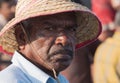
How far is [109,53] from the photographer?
779cm

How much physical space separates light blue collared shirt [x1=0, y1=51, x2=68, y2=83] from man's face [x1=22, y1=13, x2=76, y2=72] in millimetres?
66

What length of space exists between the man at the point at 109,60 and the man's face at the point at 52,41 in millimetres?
3585

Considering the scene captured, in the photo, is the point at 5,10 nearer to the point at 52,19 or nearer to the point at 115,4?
the point at 115,4

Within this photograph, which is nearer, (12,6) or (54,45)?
(54,45)

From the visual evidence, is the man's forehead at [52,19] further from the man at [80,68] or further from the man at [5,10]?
the man at [5,10]

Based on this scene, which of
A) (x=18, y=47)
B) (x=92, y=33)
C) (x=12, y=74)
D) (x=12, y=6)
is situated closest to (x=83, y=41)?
(x=92, y=33)

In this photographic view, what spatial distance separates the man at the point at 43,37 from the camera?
13.1ft

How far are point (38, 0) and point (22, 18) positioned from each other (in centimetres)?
17

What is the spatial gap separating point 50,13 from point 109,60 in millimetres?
3870

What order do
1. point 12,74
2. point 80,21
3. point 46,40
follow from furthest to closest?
point 80,21 < point 46,40 < point 12,74

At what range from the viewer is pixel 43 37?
13.4 feet

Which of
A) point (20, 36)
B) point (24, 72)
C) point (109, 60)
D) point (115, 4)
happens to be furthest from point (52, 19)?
point (115, 4)

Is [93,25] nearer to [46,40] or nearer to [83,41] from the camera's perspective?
[83,41]

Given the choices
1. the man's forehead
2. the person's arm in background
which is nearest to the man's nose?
the man's forehead
